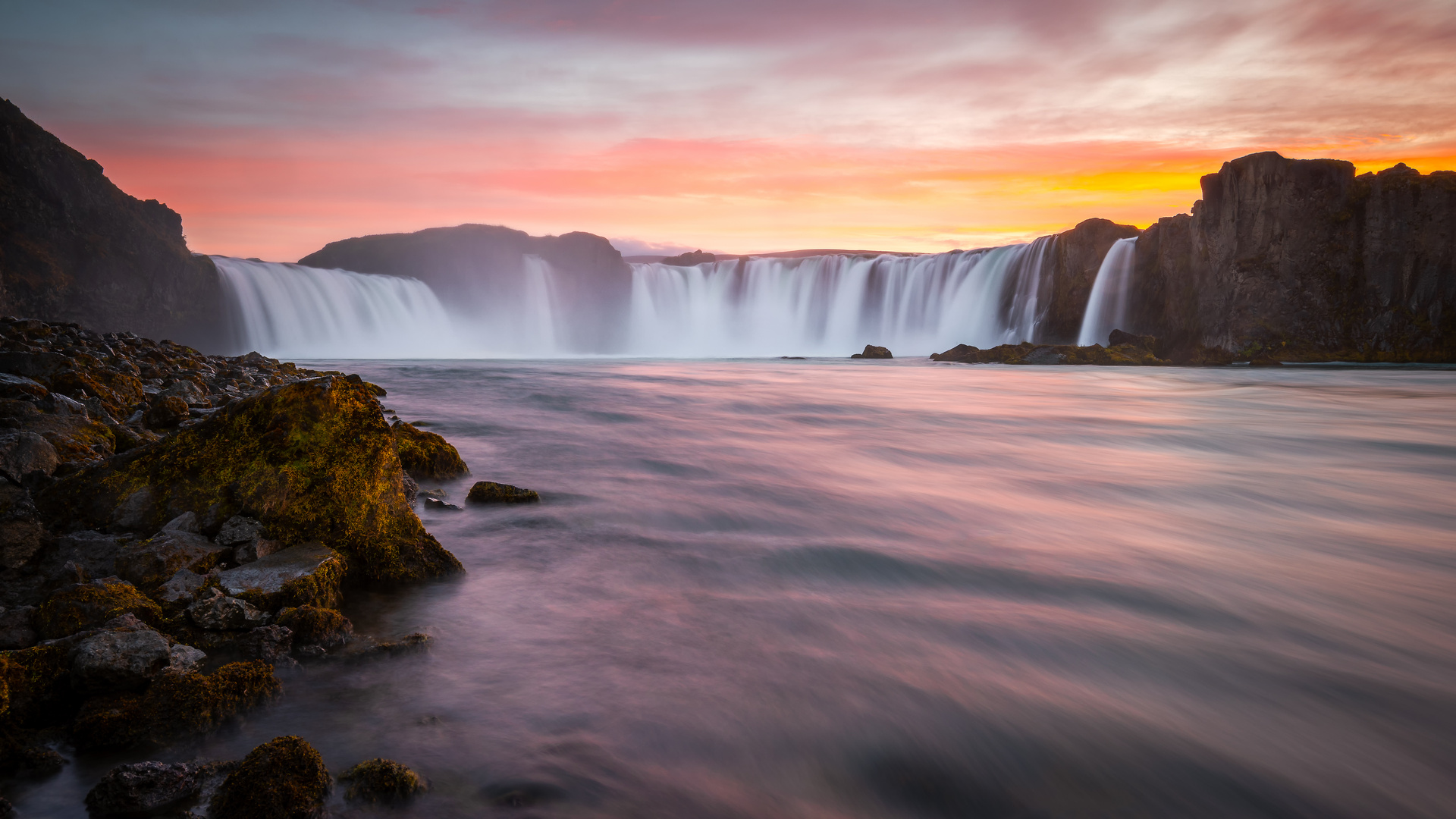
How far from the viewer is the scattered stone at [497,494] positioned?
591 cm

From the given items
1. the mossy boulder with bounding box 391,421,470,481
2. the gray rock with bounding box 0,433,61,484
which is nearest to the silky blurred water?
the mossy boulder with bounding box 391,421,470,481

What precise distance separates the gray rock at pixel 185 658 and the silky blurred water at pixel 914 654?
1.13ft

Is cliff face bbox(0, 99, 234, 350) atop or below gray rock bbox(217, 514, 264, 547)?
atop

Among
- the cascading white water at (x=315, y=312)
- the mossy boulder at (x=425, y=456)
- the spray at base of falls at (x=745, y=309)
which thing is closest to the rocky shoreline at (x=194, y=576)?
the mossy boulder at (x=425, y=456)

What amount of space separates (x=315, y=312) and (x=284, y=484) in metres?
57.6

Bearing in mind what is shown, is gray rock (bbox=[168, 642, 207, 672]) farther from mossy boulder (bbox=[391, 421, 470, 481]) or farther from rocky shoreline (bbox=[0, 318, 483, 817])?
mossy boulder (bbox=[391, 421, 470, 481])

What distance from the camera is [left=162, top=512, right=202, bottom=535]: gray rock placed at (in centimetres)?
345

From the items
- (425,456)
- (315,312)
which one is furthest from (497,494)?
(315,312)

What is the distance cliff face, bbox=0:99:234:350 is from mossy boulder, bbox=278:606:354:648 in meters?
43.6

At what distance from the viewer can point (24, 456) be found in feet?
13.0

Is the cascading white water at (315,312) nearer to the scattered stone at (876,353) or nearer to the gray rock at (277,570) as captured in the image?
the scattered stone at (876,353)

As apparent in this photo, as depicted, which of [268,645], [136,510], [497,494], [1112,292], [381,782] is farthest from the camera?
[1112,292]

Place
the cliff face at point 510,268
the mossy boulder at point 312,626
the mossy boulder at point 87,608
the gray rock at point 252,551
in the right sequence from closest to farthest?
the mossy boulder at point 87,608 < the mossy boulder at point 312,626 < the gray rock at point 252,551 < the cliff face at point 510,268

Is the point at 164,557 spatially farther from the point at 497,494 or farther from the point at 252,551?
the point at 497,494
